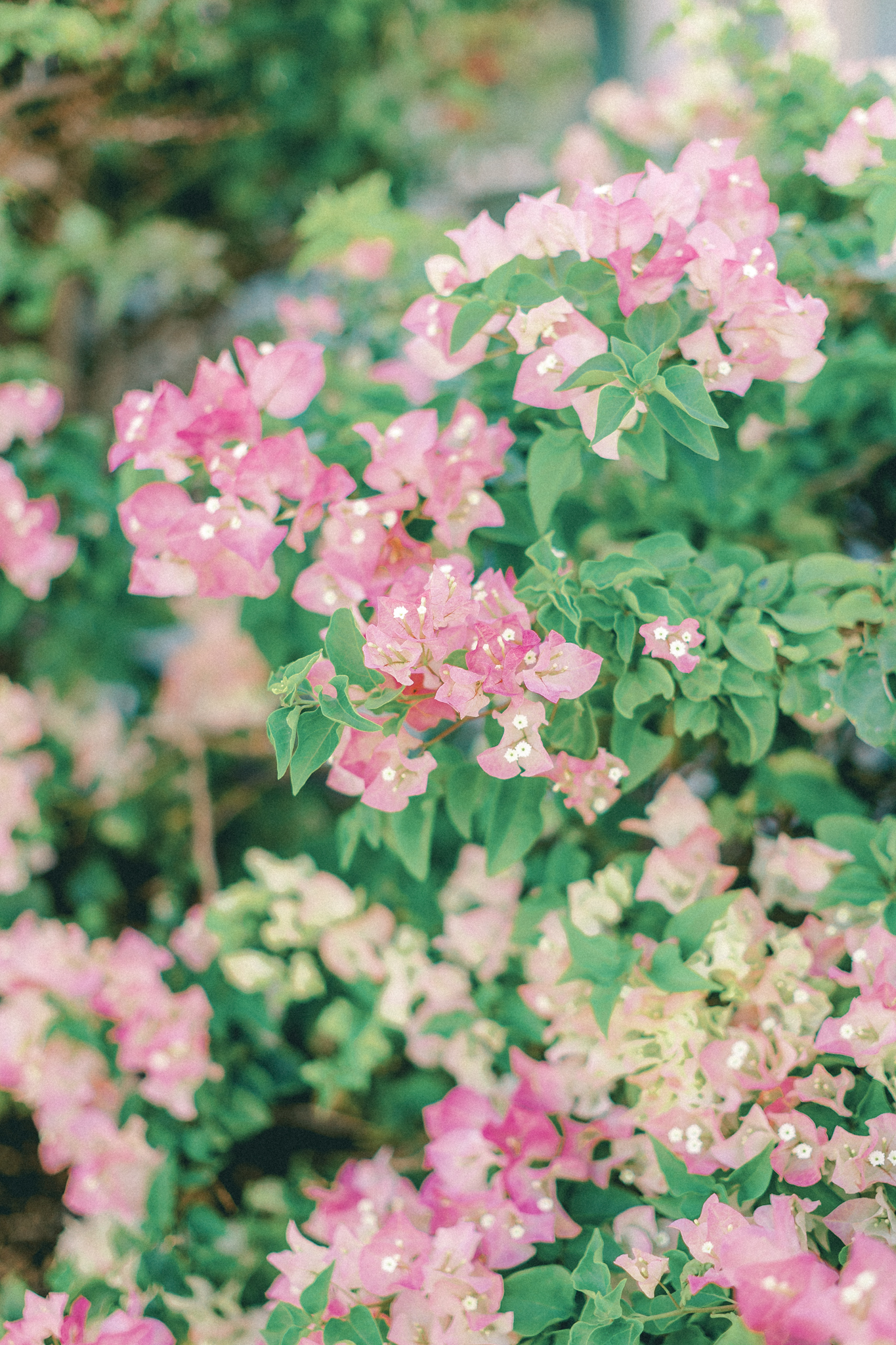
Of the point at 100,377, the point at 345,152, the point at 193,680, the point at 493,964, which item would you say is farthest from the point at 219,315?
the point at 493,964

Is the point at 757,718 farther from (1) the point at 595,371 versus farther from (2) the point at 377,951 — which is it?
(2) the point at 377,951

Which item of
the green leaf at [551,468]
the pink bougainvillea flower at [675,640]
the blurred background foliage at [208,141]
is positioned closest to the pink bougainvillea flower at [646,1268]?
the pink bougainvillea flower at [675,640]

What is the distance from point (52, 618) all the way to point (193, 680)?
0.32m

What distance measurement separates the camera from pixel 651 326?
61 cm

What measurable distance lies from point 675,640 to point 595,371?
0.18m

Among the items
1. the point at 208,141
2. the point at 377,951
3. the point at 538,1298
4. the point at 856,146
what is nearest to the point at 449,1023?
the point at 377,951

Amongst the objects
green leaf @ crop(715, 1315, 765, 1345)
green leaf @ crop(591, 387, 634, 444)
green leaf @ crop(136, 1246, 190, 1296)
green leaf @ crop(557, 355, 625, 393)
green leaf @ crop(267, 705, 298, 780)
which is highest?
green leaf @ crop(557, 355, 625, 393)

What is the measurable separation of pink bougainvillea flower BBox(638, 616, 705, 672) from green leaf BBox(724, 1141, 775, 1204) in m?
0.33

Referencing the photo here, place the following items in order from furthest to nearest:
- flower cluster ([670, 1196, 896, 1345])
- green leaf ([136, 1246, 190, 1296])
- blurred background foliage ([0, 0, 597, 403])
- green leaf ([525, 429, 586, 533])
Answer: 1. blurred background foliage ([0, 0, 597, 403])
2. green leaf ([136, 1246, 190, 1296])
3. green leaf ([525, 429, 586, 533])
4. flower cluster ([670, 1196, 896, 1345])

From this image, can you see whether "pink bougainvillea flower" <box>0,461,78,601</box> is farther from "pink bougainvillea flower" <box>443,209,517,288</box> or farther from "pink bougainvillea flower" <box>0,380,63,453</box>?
"pink bougainvillea flower" <box>443,209,517,288</box>

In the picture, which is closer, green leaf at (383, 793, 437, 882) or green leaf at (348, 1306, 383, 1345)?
green leaf at (348, 1306, 383, 1345)

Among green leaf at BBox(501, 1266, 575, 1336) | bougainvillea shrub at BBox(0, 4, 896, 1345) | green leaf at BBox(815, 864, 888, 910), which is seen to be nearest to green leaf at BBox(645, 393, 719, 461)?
bougainvillea shrub at BBox(0, 4, 896, 1345)

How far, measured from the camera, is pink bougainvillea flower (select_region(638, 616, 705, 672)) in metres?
0.58

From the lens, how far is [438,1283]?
0.62 metres
